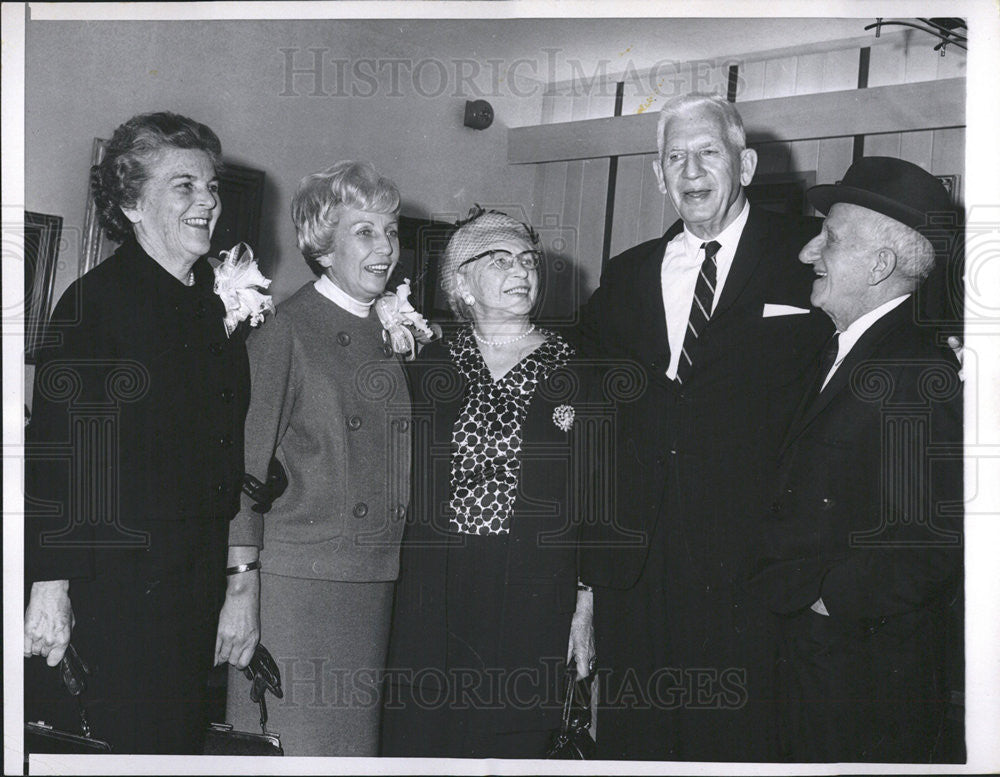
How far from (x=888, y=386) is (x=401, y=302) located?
4.25 feet

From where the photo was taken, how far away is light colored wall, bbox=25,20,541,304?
2.34m

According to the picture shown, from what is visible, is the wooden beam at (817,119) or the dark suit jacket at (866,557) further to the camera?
the wooden beam at (817,119)

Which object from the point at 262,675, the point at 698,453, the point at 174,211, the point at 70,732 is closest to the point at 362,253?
the point at 174,211

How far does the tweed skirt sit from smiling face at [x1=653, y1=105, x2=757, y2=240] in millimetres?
1287

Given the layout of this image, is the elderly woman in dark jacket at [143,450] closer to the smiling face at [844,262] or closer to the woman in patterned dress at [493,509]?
the woman in patterned dress at [493,509]

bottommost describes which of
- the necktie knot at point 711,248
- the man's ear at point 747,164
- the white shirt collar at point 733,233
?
the necktie knot at point 711,248

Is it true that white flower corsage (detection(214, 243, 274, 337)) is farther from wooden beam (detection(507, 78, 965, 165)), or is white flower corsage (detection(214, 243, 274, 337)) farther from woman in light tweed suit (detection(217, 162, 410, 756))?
wooden beam (detection(507, 78, 965, 165))

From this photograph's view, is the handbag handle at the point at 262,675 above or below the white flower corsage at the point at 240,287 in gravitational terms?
below

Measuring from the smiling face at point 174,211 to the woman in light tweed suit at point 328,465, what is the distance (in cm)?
27

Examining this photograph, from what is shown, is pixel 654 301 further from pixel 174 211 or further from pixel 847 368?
pixel 174 211

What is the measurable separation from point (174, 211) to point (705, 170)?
1.40 meters

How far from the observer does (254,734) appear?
225 cm

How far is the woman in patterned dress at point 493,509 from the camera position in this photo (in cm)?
219

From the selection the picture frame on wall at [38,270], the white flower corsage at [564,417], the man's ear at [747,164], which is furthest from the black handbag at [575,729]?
the picture frame on wall at [38,270]
